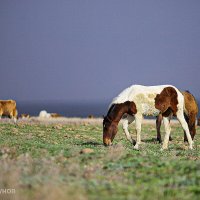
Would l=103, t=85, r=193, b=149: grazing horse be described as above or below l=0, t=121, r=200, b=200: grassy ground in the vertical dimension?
above

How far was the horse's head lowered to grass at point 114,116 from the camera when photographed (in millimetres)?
16953

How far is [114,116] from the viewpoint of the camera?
17.1 metres

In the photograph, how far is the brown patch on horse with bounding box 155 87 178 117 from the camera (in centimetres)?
1702

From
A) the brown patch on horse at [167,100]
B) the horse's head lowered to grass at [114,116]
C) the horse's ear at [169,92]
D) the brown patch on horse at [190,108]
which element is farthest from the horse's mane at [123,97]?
the brown patch on horse at [190,108]

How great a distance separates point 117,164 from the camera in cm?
1035

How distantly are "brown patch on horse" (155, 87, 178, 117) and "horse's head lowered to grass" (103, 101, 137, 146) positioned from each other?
100 cm

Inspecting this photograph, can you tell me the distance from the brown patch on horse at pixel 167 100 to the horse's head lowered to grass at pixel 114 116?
1.00m

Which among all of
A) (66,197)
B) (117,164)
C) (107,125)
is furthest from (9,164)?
(107,125)

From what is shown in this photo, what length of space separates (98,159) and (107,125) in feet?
20.8

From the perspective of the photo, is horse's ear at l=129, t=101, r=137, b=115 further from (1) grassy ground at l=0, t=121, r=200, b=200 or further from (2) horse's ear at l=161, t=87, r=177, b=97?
(1) grassy ground at l=0, t=121, r=200, b=200

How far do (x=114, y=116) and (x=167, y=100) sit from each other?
222 cm

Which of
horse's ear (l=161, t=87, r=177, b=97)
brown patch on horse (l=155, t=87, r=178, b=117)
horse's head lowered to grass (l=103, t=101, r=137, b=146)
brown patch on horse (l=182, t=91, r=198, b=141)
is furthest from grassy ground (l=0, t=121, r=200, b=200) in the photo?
brown patch on horse (l=182, t=91, r=198, b=141)

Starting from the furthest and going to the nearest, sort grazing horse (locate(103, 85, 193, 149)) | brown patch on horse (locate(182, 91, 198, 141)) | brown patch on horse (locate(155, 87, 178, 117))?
brown patch on horse (locate(182, 91, 198, 141)) → brown patch on horse (locate(155, 87, 178, 117)) → grazing horse (locate(103, 85, 193, 149))

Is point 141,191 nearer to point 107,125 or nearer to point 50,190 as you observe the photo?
point 50,190
